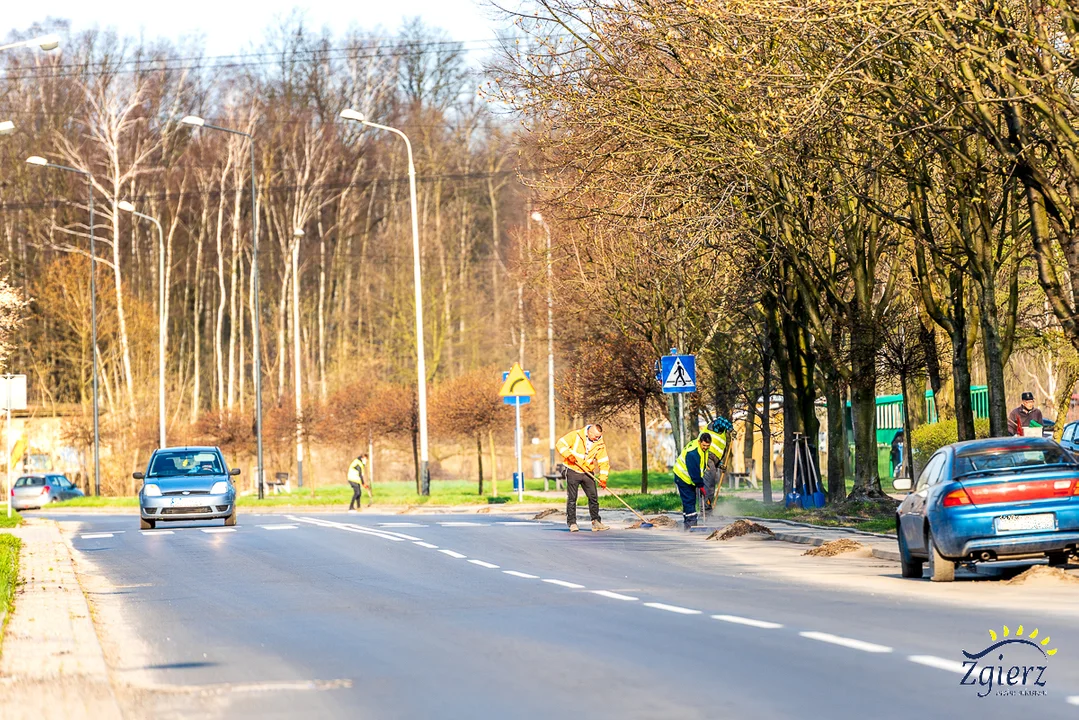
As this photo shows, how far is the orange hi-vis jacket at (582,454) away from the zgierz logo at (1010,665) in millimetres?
16191

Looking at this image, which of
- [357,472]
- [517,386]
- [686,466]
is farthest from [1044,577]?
[357,472]

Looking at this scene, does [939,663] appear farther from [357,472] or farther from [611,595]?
[357,472]

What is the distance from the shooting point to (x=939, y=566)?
16.0 metres

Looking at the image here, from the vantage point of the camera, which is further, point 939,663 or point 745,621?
point 745,621

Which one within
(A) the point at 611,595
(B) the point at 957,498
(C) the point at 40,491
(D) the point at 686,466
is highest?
(C) the point at 40,491

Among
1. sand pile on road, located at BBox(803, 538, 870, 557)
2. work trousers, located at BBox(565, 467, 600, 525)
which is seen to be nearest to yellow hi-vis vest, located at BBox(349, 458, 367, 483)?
work trousers, located at BBox(565, 467, 600, 525)

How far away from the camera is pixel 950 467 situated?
16141 millimetres

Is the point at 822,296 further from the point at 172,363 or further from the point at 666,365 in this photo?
the point at 172,363

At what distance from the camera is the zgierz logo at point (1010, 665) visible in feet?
29.1

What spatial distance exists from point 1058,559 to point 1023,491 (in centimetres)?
122

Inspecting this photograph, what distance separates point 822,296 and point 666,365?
361 centimetres

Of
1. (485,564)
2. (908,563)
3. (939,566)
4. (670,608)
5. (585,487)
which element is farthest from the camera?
(585,487)

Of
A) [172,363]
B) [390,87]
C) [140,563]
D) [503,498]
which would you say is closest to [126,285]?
[172,363]

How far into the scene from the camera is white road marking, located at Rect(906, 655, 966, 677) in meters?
9.57
